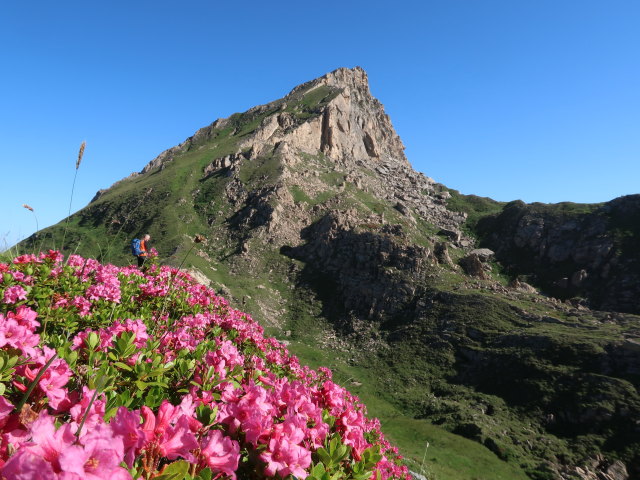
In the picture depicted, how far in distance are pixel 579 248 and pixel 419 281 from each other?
173 ft

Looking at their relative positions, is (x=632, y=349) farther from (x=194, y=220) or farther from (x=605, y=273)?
(x=194, y=220)

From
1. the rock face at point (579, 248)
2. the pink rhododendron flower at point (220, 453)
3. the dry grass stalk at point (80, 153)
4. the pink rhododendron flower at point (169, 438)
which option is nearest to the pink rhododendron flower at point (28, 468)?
the pink rhododendron flower at point (169, 438)

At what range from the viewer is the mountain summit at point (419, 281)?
40938 millimetres

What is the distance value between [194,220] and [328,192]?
4350cm

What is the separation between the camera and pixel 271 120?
131750 mm

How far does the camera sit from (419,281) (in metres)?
73.1

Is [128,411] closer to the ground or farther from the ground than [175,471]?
farther from the ground

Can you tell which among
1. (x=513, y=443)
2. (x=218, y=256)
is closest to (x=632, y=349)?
(x=513, y=443)

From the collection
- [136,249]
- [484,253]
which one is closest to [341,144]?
[484,253]

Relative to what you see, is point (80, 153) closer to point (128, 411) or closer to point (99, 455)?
point (128, 411)

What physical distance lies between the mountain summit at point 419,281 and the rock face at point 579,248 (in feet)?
1.36

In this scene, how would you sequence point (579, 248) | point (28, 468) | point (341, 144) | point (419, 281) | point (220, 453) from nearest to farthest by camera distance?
point (28, 468) → point (220, 453) → point (419, 281) → point (579, 248) → point (341, 144)

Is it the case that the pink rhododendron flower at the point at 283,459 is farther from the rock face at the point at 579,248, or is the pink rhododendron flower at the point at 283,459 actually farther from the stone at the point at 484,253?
the stone at the point at 484,253

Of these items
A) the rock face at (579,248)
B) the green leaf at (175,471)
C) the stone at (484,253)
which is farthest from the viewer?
the stone at (484,253)
